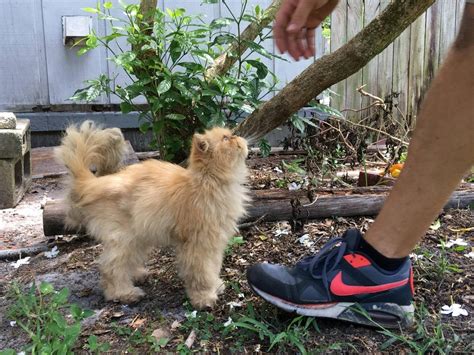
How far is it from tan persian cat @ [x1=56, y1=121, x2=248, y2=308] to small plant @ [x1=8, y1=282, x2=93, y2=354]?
25 cm

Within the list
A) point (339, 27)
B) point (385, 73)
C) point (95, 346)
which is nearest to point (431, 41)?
point (385, 73)

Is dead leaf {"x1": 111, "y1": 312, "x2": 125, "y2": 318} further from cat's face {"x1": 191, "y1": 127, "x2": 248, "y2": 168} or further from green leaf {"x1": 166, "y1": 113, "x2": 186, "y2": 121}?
green leaf {"x1": 166, "y1": 113, "x2": 186, "y2": 121}

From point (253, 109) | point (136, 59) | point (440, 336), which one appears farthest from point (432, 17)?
point (440, 336)

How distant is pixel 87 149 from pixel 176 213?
0.67 metres

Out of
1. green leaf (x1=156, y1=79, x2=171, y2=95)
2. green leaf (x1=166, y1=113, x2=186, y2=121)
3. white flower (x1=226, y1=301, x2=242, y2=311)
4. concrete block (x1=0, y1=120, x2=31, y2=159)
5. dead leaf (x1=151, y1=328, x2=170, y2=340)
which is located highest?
green leaf (x1=156, y1=79, x2=171, y2=95)

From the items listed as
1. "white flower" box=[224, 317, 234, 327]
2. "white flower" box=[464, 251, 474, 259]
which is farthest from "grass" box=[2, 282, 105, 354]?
"white flower" box=[464, 251, 474, 259]

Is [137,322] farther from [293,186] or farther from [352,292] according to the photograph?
[293,186]

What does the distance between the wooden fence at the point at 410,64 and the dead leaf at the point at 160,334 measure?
4.53 metres

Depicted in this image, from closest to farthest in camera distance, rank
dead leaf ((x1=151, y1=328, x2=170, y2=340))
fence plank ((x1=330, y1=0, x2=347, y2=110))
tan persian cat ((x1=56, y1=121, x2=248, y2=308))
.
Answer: dead leaf ((x1=151, y1=328, x2=170, y2=340)) → tan persian cat ((x1=56, y1=121, x2=248, y2=308)) → fence plank ((x1=330, y1=0, x2=347, y2=110))

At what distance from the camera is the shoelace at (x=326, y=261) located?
231 cm

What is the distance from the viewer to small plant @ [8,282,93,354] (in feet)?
7.32

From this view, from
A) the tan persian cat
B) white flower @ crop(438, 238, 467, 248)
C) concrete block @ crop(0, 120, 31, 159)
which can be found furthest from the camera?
concrete block @ crop(0, 120, 31, 159)

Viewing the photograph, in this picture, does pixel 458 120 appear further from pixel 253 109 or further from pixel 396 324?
pixel 253 109

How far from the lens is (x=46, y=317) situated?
2.49 m
